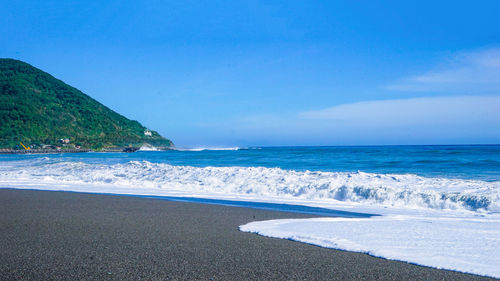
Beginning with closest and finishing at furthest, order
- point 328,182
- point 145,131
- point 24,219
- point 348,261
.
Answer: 1. point 348,261
2. point 24,219
3. point 328,182
4. point 145,131

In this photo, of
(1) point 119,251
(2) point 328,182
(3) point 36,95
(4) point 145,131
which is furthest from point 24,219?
(4) point 145,131

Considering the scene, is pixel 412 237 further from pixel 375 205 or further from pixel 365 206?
Result: pixel 375 205

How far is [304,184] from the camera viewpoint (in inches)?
495

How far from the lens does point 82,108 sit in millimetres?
72625

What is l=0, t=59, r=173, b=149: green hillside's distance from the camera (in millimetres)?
57125

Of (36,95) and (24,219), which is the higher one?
(36,95)

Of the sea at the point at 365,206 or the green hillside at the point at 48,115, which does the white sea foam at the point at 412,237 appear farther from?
the green hillside at the point at 48,115

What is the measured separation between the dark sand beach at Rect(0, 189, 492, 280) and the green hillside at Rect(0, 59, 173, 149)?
58999mm

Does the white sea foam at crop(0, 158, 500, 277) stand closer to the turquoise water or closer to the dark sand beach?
the dark sand beach

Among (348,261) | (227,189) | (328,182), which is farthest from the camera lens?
(227,189)

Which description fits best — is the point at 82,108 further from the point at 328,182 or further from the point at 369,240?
the point at 369,240

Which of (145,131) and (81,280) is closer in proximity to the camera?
(81,280)

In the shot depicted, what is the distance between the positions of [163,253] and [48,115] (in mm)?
67054

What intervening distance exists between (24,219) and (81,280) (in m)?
4.16
